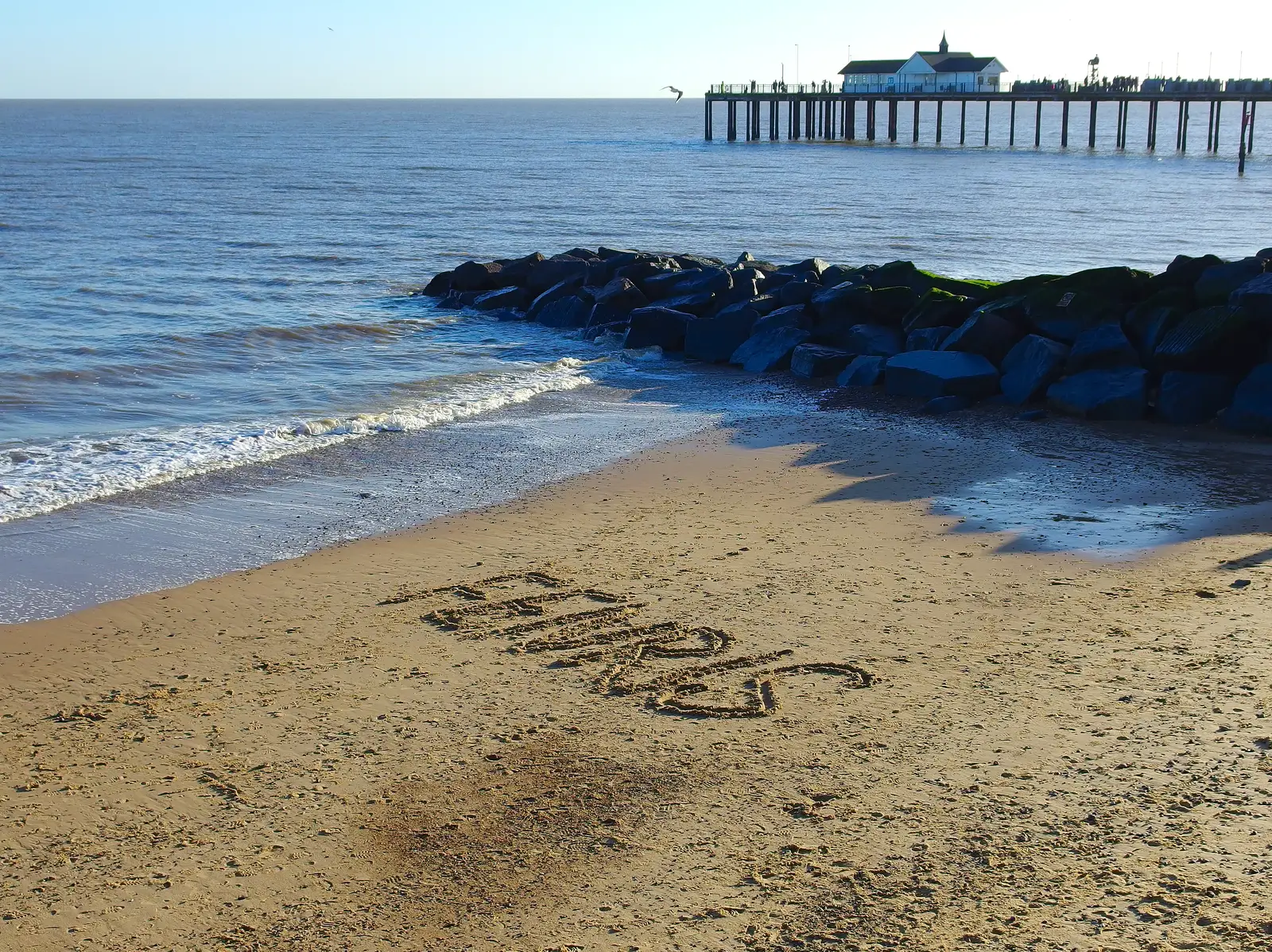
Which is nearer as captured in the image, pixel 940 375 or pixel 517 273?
pixel 940 375

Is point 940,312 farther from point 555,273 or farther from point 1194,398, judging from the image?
point 555,273

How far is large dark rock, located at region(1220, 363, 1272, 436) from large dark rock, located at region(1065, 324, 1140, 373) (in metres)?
1.30

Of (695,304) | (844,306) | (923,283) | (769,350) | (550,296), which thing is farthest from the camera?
(550,296)

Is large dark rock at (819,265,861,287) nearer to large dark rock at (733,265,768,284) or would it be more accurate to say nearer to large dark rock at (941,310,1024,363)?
large dark rock at (733,265,768,284)

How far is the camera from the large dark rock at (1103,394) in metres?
12.5

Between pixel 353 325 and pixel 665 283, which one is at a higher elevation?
pixel 665 283

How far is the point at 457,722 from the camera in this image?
238 inches

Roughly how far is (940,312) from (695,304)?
4480mm

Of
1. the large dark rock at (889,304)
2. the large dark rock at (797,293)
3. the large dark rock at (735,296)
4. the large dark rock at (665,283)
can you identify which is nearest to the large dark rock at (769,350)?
the large dark rock at (889,304)

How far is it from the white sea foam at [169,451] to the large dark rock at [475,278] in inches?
344

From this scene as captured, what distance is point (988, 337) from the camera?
13891mm

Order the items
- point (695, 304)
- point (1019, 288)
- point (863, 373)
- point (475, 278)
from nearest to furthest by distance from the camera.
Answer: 1. point (863, 373)
2. point (1019, 288)
3. point (695, 304)
4. point (475, 278)

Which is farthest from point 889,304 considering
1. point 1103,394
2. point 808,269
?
point 1103,394

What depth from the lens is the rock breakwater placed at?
12469mm
